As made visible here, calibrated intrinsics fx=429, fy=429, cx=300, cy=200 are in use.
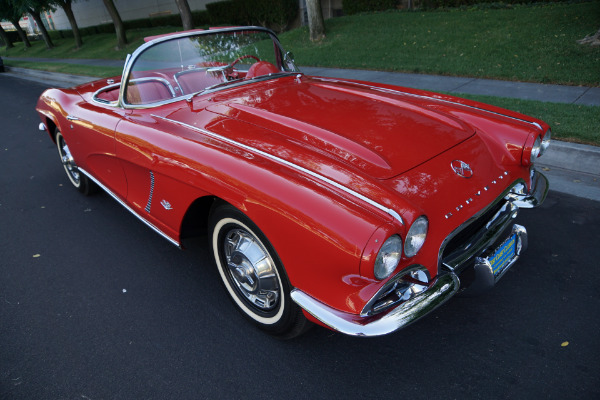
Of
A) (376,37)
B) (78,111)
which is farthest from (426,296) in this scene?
(376,37)

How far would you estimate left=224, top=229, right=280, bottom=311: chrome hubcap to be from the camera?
2236 millimetres

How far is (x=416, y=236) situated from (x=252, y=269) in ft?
2.97

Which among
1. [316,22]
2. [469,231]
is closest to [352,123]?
[469,231]

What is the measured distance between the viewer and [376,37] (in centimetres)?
1045

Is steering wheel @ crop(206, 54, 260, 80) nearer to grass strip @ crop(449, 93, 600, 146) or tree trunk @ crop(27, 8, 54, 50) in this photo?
grass strip @ crop(449, 93, 600, 146)

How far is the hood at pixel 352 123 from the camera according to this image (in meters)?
2.23

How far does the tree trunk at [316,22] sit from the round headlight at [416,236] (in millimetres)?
10173

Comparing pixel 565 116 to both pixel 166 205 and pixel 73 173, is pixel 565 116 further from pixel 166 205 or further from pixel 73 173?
pixel 73 173

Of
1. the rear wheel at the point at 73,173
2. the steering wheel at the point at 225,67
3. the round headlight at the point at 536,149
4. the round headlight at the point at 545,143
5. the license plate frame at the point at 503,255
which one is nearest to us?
the license plate frame at the point at 503,255

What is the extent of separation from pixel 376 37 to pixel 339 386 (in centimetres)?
982

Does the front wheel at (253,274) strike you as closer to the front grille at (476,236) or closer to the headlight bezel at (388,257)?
the headlight bezel at (388,257)

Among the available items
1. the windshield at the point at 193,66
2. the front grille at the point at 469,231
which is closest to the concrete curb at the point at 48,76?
the windshield at the point at 193,66

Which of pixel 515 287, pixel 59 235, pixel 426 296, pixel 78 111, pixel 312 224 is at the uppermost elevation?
pixel 78 111

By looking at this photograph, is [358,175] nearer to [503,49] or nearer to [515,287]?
[515,287]
